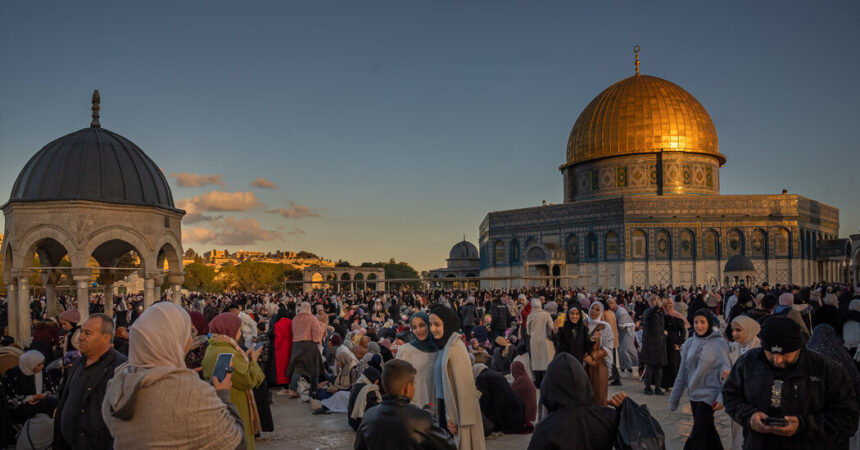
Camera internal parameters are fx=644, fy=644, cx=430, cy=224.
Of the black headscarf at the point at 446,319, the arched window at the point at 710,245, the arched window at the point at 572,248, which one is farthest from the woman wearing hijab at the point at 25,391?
the arched window at the point at 710,245

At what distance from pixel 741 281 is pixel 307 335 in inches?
1301

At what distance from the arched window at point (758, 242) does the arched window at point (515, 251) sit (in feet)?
47.6

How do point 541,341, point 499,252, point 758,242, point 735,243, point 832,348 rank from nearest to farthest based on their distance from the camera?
point 832,348
point 541,341
point 735,243
point 758,242
point 499,252

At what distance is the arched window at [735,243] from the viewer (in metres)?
39.4

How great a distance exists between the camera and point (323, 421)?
7926 millimetres

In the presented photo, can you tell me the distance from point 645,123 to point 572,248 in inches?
380

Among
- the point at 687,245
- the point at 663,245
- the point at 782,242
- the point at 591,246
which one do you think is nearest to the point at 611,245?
the point at 591,246

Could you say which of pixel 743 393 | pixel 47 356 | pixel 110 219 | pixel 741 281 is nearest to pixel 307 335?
pixel 47 356

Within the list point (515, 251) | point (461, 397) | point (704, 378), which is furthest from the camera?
point (515, 251)

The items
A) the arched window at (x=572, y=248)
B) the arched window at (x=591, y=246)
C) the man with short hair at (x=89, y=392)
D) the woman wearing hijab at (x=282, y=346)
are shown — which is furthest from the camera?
the arched window at (x=572, y=248)

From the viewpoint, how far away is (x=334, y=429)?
24.5ft

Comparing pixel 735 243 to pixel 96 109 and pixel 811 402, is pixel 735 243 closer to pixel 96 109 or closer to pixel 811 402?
pixel 96 109

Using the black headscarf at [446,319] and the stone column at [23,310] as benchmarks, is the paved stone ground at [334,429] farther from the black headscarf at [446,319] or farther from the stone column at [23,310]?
the stone column at [23,310]

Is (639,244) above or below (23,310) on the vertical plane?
above
